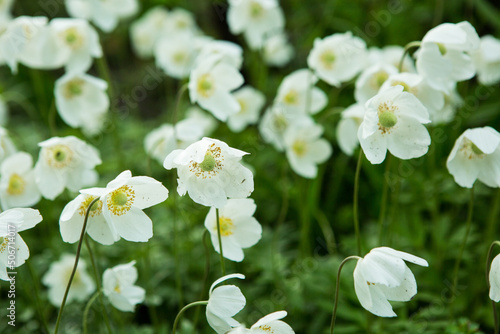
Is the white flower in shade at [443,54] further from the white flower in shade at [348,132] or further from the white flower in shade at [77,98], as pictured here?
the white flower in shade at [77,98]

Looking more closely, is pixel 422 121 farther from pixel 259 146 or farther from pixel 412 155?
pixel 259 146

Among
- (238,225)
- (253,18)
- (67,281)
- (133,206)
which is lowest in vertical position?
(67,281)

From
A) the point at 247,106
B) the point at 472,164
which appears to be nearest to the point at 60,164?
the point at 247,106

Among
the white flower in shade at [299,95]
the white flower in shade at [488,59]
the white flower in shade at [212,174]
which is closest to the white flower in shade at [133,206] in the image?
the white flower in shade at [212,174]

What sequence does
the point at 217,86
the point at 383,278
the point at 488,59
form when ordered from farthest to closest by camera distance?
the point at 488,59 → the point at 217,86 → the point at 383,278

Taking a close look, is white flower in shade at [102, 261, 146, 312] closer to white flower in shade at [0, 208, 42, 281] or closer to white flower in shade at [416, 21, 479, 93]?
white flower in shade at [0, 208, 42, 281]

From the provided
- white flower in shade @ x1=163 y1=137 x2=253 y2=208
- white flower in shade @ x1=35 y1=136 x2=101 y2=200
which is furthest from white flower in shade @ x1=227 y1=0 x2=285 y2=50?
white flower in shade @ x1=163 y1=137 x2=253 y2=208

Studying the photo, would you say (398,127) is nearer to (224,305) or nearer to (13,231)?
(224,305)
